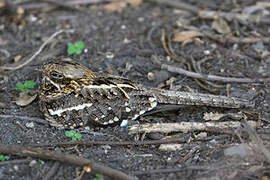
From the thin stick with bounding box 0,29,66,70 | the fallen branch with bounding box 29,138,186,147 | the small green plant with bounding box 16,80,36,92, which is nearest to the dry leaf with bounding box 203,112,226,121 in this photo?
the fallen branch with bounding box 29,138,186,147

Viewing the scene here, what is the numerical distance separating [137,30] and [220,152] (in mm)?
2692

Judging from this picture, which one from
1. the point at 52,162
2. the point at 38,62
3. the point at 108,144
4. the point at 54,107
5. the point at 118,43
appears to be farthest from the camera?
the point at 118,43

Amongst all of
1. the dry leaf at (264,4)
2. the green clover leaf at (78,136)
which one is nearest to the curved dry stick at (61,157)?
the green clover leaf at (78,136)

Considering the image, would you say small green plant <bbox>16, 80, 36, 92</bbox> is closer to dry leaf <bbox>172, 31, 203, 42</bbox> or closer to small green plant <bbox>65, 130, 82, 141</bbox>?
small green plant <bbox>65, 130, 82, 141</bbox>

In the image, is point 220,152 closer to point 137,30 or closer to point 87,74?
point 87,74

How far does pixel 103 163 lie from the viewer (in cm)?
374

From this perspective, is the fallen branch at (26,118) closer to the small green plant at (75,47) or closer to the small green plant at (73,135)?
the small green plant at (73,135)

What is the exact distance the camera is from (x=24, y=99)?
469 cm

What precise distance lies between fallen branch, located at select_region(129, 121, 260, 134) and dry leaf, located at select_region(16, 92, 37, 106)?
4.38 ft

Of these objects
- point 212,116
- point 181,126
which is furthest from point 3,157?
point 212,116

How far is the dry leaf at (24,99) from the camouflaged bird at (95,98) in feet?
1.05

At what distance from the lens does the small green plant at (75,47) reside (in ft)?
17.7

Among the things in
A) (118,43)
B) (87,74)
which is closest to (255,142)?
(87,74)

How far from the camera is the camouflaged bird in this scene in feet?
13.8
